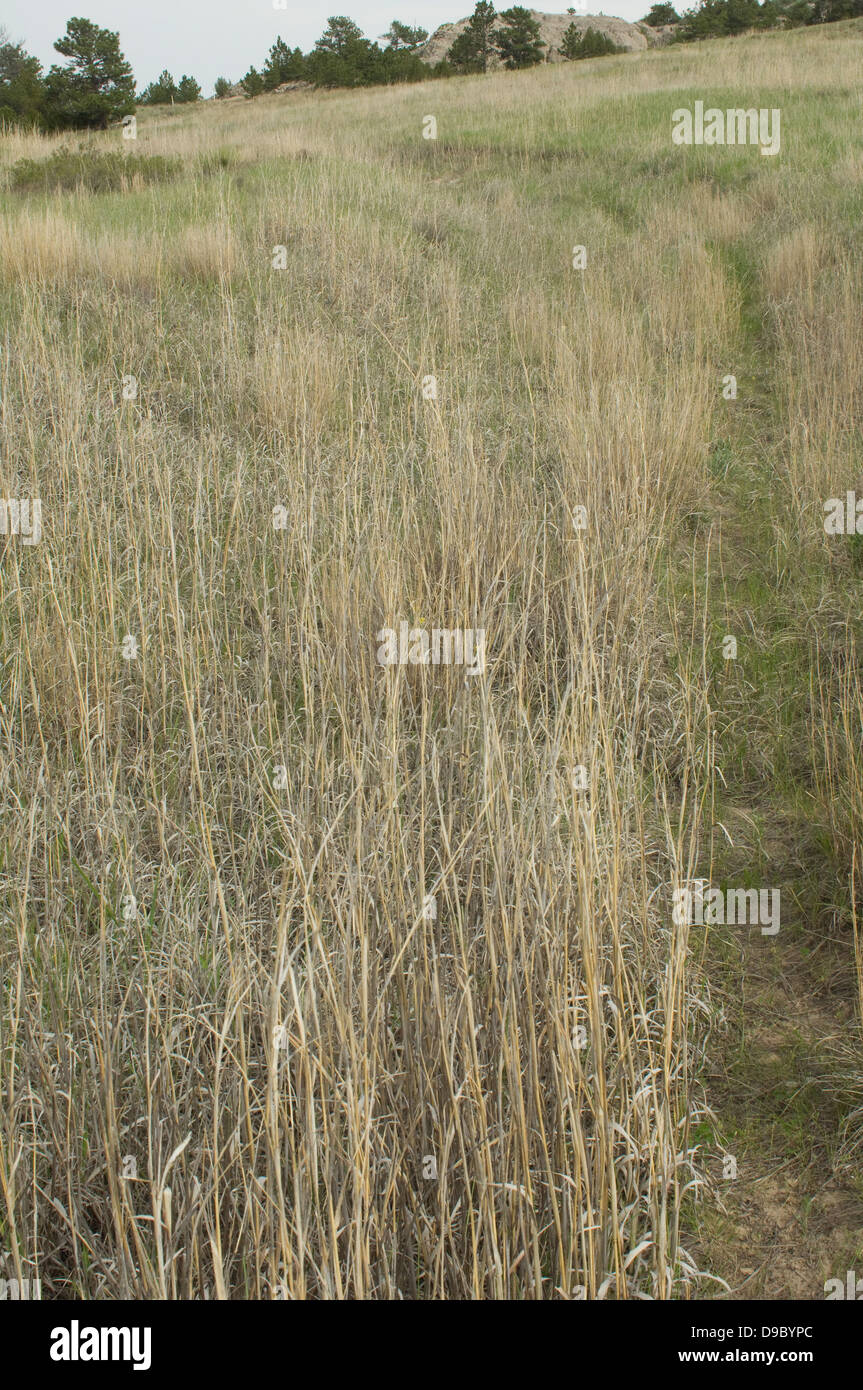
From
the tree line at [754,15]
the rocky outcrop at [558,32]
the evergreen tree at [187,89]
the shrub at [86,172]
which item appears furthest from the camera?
the rocky outcrop at [558,32]

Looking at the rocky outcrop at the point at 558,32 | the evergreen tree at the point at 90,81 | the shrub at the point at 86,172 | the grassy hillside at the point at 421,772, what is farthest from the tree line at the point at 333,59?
the grassy hillside at the point at 421,772

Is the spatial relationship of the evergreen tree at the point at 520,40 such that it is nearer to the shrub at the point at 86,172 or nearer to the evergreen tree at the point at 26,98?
the evergreen tree at the point at 26,98

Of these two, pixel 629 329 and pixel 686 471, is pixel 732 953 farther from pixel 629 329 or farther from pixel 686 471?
pixel 629 329

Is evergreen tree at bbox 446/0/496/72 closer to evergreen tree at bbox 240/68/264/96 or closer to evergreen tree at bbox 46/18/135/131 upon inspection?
evergreen tree at bbox 240/68/264/96

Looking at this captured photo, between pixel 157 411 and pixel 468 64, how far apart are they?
110ft

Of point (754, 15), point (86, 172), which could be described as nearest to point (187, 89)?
point (754, 15)

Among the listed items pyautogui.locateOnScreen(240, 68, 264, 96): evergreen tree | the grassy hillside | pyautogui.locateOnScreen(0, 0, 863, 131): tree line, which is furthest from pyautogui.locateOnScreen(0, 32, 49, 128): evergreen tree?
the grassy hillside

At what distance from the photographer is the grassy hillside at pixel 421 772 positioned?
4.80 feet

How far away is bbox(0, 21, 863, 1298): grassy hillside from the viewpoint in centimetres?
146

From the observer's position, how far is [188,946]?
70.9 inches

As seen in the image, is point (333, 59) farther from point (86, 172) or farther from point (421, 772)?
point (421, 772)

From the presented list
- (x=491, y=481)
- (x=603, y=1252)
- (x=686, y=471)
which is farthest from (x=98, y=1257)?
(x=686, y=471)

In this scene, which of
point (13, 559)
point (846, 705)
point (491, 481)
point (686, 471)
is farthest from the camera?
point (686, 471)

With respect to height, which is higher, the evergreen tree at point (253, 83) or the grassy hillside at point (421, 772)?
the evergreen tree at point (253, 83)
